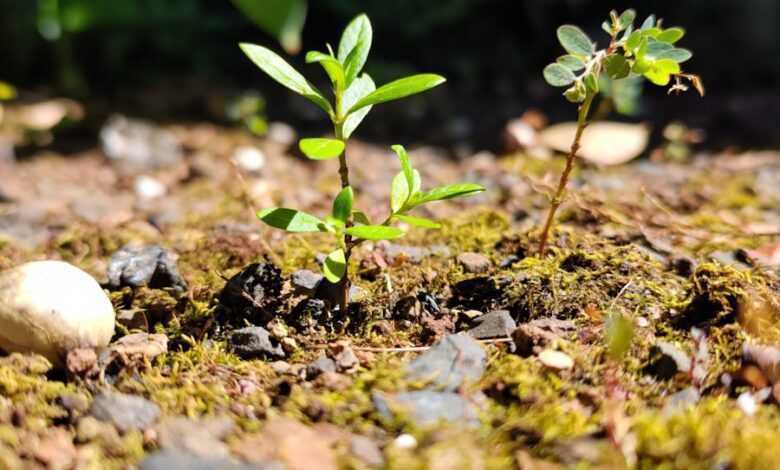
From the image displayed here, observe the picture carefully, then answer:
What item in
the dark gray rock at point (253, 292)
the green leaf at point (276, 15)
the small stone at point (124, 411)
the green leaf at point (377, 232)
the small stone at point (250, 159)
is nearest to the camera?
the green leaf at point (276, 15)

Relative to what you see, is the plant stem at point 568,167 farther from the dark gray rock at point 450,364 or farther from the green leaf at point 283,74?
the green leaf at point 283,74

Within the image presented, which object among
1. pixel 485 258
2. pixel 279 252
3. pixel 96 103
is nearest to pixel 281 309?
pixel 279 252

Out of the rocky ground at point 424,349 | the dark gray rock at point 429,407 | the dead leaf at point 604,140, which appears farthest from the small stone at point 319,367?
the dead leaf at point 604,140

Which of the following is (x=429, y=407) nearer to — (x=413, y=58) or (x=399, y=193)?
(x=399, y=193)

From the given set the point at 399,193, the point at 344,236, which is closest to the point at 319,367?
the point at 344,236

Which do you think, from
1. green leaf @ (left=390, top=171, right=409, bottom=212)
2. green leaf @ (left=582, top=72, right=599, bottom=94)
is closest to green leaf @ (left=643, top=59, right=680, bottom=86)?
green leaf @ (left=582, top=72, right=599, bottom=94)

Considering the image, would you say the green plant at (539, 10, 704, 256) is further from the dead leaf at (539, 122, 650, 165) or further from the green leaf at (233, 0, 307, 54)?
the dead leaf at (539, 122, 650, 165)
